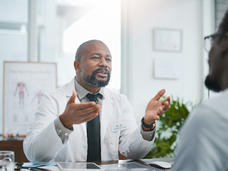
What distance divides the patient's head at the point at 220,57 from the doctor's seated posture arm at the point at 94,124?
102cm

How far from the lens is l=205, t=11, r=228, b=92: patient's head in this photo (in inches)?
28.8

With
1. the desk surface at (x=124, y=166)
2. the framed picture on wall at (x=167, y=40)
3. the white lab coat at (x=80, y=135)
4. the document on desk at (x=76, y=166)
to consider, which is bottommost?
the desk surface at (x=124, y=166)

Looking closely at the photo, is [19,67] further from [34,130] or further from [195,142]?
[195,142]

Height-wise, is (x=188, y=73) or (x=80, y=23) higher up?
(x=80, y=23)

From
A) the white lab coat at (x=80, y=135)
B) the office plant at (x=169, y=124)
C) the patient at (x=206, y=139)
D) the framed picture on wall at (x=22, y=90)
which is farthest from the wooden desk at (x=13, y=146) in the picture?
the patient at (x=206, y=139)

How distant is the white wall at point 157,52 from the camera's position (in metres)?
3.87

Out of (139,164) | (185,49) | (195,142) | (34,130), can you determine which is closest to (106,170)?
(139,164)

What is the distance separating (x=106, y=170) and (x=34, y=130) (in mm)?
622

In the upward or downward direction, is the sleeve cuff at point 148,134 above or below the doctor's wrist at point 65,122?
below

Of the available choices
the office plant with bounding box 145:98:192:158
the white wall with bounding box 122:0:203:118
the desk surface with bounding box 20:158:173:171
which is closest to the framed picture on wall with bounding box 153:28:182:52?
the white wall with bounding box 122:0:203:118

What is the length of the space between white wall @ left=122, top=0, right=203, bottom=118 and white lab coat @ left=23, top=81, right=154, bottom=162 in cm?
156

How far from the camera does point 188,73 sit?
4.09 m

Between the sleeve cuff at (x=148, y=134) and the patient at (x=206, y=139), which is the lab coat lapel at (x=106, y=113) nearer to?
the sleeve cuff at (x=148, y=134)

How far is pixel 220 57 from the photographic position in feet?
2.43
